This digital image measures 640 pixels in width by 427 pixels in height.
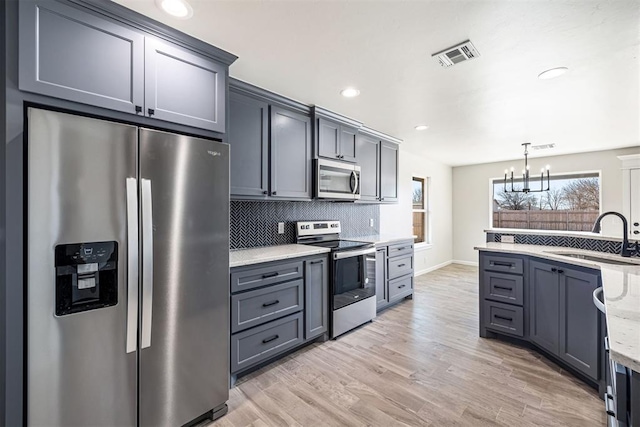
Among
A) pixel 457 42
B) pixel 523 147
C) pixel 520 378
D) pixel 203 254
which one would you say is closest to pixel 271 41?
pixel 457 42

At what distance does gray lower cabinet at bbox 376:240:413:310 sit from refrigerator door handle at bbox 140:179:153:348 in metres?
2.64

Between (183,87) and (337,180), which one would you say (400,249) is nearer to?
(337,180)

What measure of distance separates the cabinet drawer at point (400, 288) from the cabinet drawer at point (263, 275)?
1.81m

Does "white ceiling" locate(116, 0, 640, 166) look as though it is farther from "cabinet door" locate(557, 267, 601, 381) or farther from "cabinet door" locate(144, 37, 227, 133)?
"cabinet door" locate(557, 267, 601, 381)

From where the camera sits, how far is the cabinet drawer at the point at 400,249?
151 inches

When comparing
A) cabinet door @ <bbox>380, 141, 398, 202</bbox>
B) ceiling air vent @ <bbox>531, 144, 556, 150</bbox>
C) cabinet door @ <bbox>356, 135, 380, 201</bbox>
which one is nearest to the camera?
cabinet door @ <bbox>356, 135, 380, 201</bbox>

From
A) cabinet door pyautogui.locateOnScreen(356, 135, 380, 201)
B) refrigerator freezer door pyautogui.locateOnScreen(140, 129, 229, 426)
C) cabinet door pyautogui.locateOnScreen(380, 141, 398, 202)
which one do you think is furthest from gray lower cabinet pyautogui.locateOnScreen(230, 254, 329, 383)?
cabinet door pyautogui.locateOnScreen(380, 141, 398, 202)

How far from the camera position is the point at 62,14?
1.35 m

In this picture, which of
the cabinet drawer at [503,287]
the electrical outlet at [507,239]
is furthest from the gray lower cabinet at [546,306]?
the electrical outlet at [507,239]

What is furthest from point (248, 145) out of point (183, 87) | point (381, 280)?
point (381, 280)

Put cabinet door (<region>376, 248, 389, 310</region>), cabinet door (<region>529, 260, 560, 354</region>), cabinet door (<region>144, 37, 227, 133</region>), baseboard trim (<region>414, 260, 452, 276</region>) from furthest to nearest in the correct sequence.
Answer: baseboard trim (<region>414, 260, 452, 276</region>) → cabinet door (<region>376, 248, 389, 310</region>) → cabinet door (<region>529, 260, 560, 354</region>) → cabinet door (<region>144, 37, 227, 133</region>)

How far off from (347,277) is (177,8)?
8.42 ft

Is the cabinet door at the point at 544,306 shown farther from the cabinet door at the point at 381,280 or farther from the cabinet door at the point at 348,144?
the cabinet door at the point at 348,144

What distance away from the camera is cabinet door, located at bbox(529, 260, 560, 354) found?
242 cm
